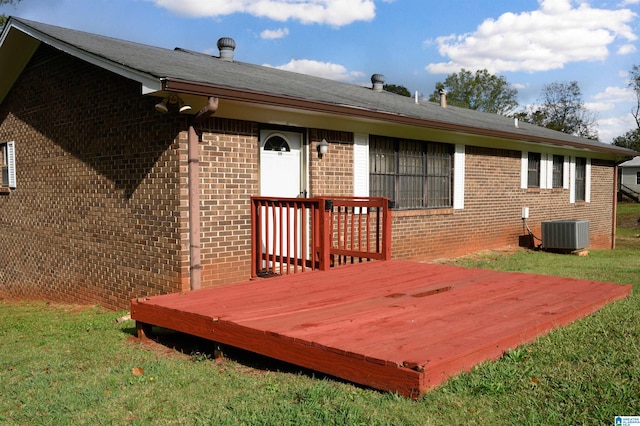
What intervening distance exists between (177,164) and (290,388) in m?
3.88

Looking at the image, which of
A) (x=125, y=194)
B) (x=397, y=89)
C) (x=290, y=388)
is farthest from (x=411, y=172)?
(x=397, y=89)

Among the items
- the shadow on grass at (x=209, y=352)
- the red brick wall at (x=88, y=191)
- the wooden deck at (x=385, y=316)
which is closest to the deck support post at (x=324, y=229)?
the wooden deck at (x=385, y=316)

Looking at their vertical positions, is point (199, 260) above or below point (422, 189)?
below

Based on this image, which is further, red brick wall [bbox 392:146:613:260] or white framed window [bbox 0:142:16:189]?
red brick wall [bbox 392:146:613:260]

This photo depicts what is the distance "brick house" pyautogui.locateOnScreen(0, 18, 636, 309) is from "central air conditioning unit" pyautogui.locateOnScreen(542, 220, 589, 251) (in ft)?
4.37

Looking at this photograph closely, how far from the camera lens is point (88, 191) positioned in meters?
8.63

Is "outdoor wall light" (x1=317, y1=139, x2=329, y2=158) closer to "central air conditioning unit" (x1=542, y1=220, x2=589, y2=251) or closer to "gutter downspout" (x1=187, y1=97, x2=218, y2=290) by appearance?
"gutter downspout" (x1=187, y1=97, x2=218, y2=290)

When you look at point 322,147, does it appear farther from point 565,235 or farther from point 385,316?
point 565,235

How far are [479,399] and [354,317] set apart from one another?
1465 mm

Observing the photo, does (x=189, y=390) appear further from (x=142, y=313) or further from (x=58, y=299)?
(x=58, y=299)

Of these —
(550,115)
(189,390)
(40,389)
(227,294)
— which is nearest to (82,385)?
(40,389)

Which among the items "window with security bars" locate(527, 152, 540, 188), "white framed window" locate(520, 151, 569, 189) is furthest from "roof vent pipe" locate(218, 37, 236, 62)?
"window with security bars" locate(527, 152, 540, 188)

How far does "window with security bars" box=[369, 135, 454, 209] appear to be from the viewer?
33.4ft

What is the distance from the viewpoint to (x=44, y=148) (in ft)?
31.9
